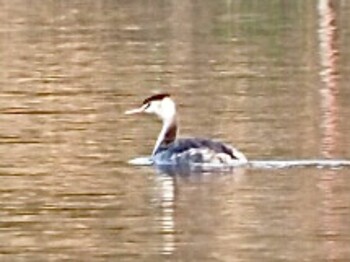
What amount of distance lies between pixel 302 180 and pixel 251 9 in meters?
27.9

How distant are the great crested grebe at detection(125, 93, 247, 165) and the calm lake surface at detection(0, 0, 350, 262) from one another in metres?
0.26

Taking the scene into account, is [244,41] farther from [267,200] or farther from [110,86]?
[267,200]

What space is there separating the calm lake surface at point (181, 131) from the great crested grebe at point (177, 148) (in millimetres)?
261

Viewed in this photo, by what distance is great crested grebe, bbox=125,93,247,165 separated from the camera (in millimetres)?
19031

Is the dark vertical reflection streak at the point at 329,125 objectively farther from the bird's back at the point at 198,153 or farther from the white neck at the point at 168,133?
the white neck at the point at 168,133

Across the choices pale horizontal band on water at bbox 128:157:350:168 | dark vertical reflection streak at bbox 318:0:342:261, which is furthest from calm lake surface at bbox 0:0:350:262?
pale horizontal band on water at bbox 128:157:350:168

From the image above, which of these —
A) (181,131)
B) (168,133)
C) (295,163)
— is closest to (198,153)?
(295,163)

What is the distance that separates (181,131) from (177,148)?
276 cm

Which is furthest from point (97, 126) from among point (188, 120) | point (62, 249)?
point (62, 249)

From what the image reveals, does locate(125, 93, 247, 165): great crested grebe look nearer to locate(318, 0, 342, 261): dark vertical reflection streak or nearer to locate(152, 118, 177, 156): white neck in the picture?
locate(152, 118, 177, 156): white neck

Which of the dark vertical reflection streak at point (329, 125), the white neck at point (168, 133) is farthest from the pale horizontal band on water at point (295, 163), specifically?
the white neck at point (168, 133)

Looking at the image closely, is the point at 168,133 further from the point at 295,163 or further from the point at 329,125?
the point at 329,125

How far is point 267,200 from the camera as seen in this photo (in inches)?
662

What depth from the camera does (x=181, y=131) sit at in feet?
73.4
